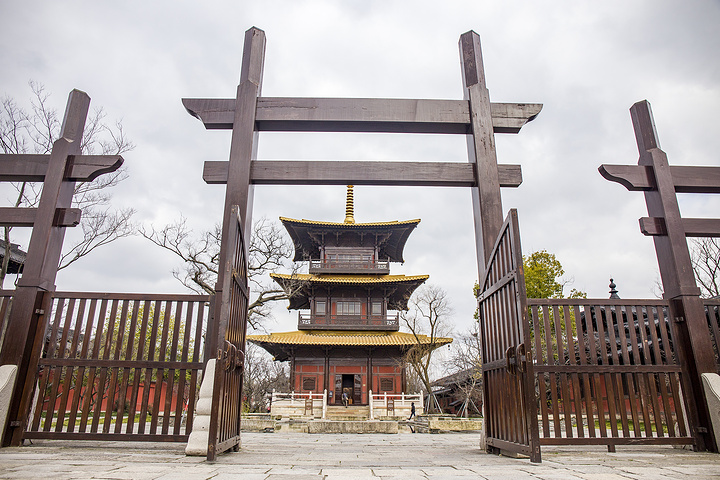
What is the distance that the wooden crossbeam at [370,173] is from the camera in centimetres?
501

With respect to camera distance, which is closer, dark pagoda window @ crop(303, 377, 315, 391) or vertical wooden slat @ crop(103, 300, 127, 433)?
vertical wooden slat @ crop(103, 300, 127, 433)

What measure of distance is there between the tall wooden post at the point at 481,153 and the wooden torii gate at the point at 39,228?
12.7 feet

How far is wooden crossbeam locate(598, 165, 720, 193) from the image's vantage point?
482 centimetres

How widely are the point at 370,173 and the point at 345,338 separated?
15263 millimetres

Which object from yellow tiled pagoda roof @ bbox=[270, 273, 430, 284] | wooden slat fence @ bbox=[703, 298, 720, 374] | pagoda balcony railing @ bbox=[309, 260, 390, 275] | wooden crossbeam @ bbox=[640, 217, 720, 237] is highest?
pagoda balcony railing @ bbox=[309, 260, 390, 275]

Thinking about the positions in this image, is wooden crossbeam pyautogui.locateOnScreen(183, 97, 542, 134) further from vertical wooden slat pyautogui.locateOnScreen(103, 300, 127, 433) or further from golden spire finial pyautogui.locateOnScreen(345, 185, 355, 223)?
golden spire finial pyautogui.locateOnScreen(345, 185, 355, 223)

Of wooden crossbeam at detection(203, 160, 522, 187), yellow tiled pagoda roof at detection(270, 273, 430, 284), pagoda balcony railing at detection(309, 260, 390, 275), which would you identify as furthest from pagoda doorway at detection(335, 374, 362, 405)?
wooden crossbeam at detection(203, 160, 522, 187)

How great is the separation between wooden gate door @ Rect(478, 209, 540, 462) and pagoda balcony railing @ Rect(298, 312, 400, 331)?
16.1m

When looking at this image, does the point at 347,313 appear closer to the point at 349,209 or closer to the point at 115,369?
the point at 349,209

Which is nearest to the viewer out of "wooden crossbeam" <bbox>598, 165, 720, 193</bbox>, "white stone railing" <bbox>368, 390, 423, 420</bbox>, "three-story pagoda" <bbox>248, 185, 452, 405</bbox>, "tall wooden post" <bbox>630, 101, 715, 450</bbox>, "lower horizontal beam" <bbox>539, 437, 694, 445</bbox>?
"lower horizontal beam" <bbox>539, 437, 694, 445</bbox>

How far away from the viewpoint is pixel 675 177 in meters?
4.92

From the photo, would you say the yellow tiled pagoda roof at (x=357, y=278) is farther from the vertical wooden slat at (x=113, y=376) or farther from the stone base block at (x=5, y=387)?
the stone base block at (x=5, y=387)

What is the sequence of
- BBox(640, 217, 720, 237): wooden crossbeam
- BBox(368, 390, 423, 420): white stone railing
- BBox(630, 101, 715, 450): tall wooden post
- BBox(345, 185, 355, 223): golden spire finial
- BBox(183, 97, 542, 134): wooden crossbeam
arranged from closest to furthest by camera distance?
BBox(630, 101, 715, 450): tall wooden post → BBox(640, 217, 720, 237): wooden crossbeam → BBox(183, 97, 542, 134): wooden crossbeam → BBox(368, 390, 423, 420): white stone railing → BBox(345, 185, 355, 223): golden spire finial

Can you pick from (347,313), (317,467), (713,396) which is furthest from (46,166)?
(347,313)
